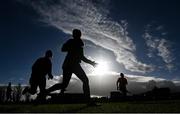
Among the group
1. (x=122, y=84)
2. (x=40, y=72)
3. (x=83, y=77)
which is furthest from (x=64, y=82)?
(x=122, y=84)

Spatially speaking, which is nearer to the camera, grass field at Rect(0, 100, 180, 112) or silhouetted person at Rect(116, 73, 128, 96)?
grass field at Rect(0, 100, 180, 112)

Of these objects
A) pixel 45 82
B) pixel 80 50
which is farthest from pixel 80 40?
pixel 45 82

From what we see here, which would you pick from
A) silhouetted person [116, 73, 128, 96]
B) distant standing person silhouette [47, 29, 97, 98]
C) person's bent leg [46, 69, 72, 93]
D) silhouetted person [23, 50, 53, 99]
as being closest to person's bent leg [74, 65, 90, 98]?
distant standing person silhouette [47, 29, 97, 98]

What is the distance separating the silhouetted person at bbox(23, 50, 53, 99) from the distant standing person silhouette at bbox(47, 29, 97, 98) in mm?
2188

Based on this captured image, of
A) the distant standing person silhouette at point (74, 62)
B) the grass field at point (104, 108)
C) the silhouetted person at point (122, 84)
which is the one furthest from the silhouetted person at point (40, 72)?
the silhouetted person at point (122, 84)

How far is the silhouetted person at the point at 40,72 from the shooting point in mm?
11914

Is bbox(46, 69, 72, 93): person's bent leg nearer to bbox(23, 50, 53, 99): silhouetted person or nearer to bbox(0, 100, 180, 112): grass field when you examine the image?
bbox(0, 100, 180, 112): grass field

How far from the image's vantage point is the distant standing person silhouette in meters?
9.69

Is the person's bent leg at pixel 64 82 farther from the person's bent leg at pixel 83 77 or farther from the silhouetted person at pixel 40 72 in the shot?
the silhouetted person at pixel 40 72

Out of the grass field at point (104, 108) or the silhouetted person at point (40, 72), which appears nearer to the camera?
the grass field at point (104, 108)

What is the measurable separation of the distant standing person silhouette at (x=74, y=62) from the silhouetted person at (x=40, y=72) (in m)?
2.19

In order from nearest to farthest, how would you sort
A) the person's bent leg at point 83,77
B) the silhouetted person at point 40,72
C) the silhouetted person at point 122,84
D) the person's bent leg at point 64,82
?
the person's bent leg at point 64,82
the person's bent leg at point 83,77
the silhouetted person at point 40,72
the silhouetted person at point 122,84

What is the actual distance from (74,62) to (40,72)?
267 cm

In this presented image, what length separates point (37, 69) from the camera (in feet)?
39.1
